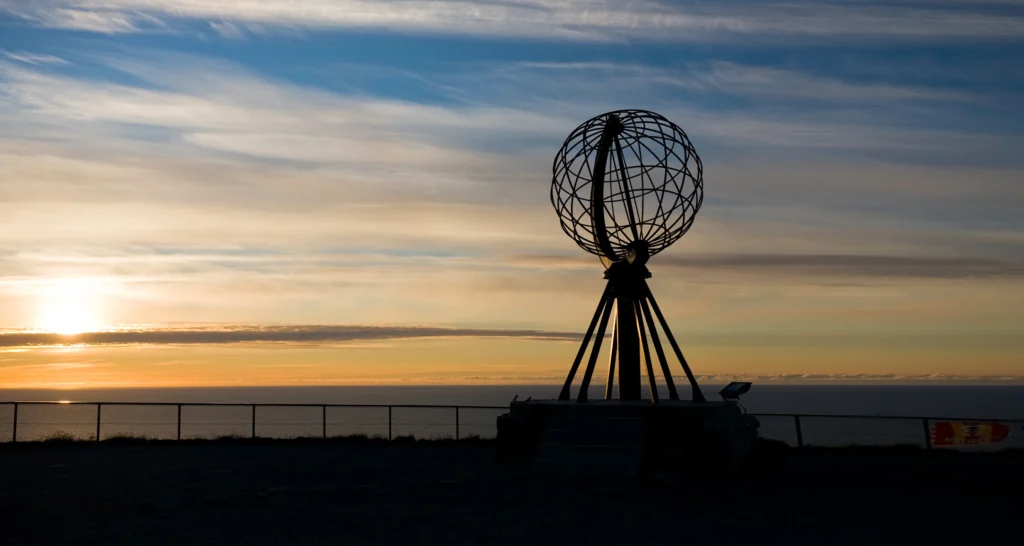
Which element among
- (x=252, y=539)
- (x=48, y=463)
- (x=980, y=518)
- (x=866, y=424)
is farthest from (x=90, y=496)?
(x=866, y=424)

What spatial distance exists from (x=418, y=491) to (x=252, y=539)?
5.70 metres

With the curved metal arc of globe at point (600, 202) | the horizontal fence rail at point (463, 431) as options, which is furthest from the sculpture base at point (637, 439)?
the curved metal arc of globe at point (600, 202)

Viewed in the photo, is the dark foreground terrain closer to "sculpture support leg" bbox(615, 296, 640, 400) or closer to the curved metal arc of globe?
Answer: "sculpture support leg" bbox(615, 296, 640, 400)

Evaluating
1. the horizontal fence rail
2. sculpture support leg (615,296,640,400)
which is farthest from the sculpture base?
sculpture support leg (615,296,640,400)

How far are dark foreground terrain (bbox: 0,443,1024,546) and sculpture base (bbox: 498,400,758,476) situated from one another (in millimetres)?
577

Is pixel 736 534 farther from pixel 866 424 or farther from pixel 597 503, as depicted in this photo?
pixel 866 424

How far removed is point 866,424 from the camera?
7702 inches

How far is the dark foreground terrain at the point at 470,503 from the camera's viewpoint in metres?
14.7

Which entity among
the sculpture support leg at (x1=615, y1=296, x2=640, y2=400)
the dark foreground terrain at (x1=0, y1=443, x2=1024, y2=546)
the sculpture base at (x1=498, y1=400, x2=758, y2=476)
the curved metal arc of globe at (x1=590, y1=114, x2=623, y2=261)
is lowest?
the dark foreground terrain at (x1=0, y1=443, x2=1024, y2=546)

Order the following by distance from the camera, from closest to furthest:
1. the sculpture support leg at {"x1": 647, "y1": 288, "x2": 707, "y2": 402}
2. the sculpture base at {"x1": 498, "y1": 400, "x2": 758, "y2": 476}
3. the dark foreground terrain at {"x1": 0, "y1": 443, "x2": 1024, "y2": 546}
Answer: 1. the dark foreground terrain at {"x1": 0, "y1": 443, "x2": 1024, "y2": 546}
2. the sculpture base at {"x1": 498, "y1": 400, "x2": 758, "y2": 476}
3. the sculpture support leg at {"x1": 647, "y1": 288, "x2": 707, "y2": 402}

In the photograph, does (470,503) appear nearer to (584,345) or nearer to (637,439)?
(637,439)

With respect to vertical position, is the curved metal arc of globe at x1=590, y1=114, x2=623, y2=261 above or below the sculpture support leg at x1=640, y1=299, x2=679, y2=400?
above

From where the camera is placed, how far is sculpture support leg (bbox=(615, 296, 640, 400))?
28156mm

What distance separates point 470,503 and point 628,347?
11.3 metres
